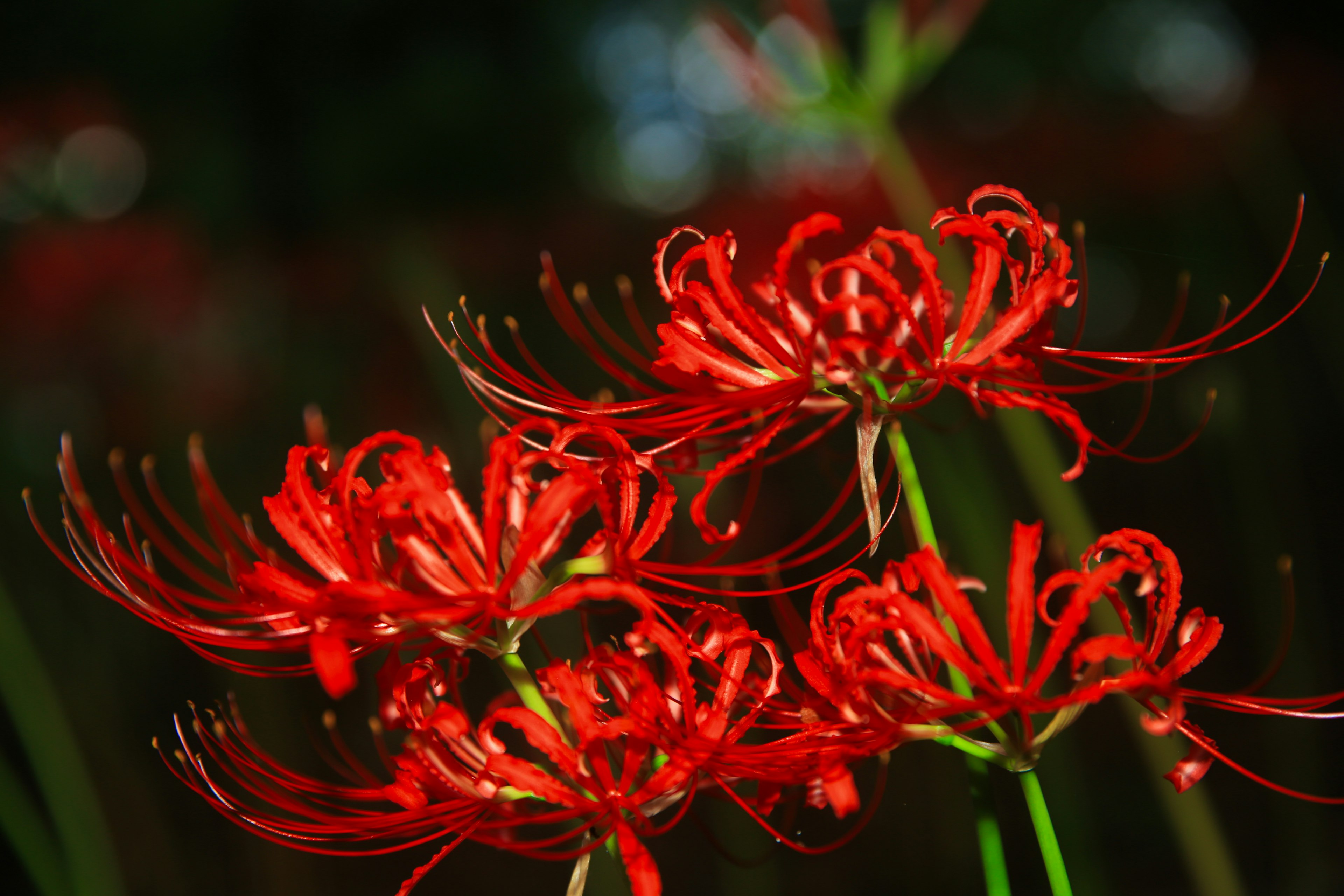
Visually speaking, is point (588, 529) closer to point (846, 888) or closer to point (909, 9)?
point (909, 9)

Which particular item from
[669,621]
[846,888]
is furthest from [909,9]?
[846,888]

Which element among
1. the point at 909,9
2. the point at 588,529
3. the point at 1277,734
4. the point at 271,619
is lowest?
the point at 1277,734

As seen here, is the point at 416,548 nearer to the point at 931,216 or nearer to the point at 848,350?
the point at 848,350

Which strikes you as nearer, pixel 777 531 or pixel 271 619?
pixel 271 619

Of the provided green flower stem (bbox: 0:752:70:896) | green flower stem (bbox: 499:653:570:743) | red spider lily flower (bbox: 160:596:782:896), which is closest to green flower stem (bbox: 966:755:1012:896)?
red spider lily flower (bbox: 160:596:782:896)

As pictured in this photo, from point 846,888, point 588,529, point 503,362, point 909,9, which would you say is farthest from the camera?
point 846,888

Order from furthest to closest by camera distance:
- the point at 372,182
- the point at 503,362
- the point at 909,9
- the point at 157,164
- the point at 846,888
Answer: the point at 372,182 → the point at 157,164 → the point at 846,888 → the point at 909,9 → the point at 503,362

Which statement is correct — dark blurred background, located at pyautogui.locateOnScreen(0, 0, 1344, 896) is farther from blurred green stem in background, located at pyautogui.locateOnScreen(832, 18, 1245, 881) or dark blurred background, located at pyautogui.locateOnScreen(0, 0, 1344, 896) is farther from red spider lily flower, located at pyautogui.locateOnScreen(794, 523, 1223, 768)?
red spider lily flower, located at pyautogui.locateOnScreen(794, 523, 1223, 768)

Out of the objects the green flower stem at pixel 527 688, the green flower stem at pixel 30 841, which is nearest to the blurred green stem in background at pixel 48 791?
the green flower stem at pixel 30 841
